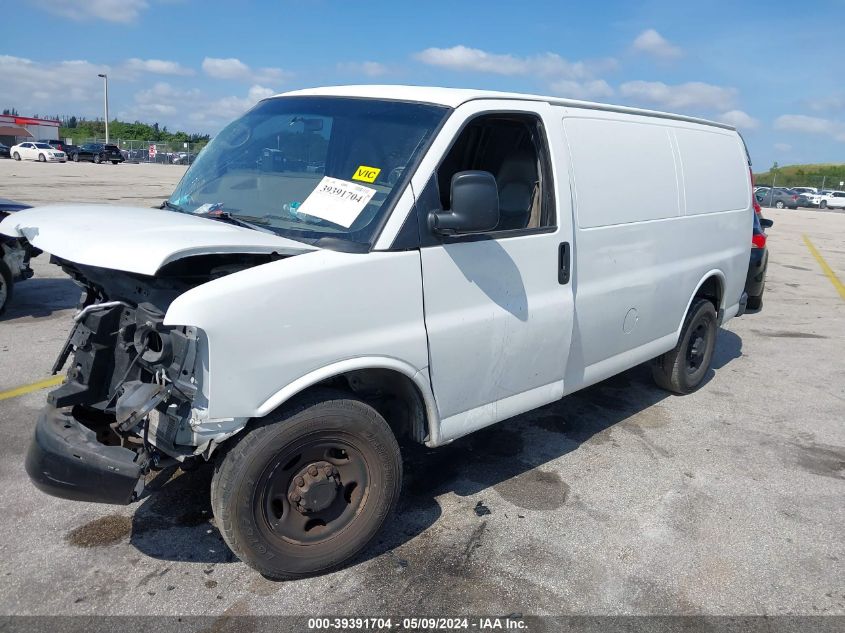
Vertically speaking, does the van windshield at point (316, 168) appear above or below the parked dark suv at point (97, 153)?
below

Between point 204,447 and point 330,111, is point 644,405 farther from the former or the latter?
point 204,447

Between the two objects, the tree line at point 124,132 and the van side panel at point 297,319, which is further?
the tree line at point 124,132

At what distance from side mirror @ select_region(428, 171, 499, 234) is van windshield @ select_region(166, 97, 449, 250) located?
25 centimetres

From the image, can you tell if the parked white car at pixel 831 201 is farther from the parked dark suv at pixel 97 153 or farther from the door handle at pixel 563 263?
the door handle at pixel 563 263

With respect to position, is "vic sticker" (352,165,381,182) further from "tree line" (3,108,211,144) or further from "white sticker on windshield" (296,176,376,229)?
"tree line" (3,108,211,144)

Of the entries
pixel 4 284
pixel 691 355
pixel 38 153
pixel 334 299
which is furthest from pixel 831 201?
pixel 38 153

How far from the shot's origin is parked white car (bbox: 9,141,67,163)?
4612 centimetres

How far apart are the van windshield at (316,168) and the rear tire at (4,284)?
409 cm

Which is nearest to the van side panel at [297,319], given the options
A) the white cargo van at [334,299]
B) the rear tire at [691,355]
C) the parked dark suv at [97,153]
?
the white cargo van at [334,299]

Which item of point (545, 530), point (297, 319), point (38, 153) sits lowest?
point (545, 530)

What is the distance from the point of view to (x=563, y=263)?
154 inches

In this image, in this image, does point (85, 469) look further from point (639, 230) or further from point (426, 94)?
point (639, 230)

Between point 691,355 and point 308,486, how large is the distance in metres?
4.03

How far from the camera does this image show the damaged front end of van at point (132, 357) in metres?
2.71
